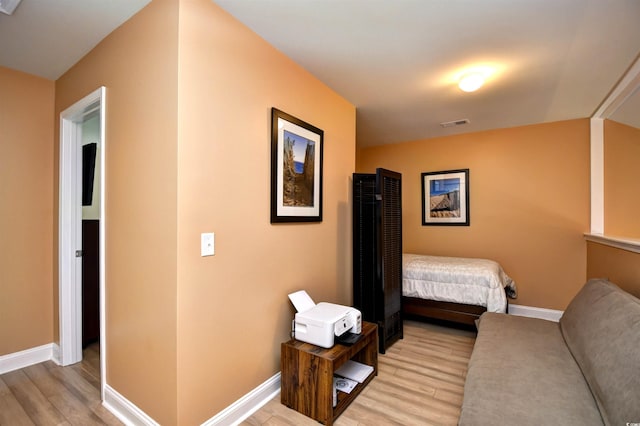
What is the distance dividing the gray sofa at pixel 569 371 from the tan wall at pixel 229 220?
4.19 feet

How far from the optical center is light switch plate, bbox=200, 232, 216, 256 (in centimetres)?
163

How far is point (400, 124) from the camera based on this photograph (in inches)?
151

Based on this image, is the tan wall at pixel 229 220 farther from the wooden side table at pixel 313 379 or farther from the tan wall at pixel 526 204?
the tan wall at pixel 526 204

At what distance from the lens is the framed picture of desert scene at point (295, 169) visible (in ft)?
6.91

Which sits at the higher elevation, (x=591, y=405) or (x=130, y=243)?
(x=130, y=243)

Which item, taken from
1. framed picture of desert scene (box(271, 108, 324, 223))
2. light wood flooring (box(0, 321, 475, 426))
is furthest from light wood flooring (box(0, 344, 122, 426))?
framed picture of desert scene (box(271, 108, 324, 223))

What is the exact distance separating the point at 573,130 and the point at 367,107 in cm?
260

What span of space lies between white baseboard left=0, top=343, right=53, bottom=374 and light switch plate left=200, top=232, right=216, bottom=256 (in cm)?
219

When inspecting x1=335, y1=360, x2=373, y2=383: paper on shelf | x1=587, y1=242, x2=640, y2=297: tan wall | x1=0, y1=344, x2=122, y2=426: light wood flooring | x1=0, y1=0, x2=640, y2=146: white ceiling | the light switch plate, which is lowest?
x1=0, y1=344, x2=122, y2=426: light wood flooring

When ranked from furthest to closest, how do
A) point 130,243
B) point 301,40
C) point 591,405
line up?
point 301,40, point 130,243, point 591,405

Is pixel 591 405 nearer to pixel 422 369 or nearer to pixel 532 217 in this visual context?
pixel 422 369

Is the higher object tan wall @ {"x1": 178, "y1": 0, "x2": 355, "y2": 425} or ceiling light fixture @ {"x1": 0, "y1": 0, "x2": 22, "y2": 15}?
ceiling light fixture @ {"x1": 0, "y1": 0, "x2": 22, "y2": 15}

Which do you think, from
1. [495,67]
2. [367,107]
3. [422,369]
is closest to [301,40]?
[367,107]

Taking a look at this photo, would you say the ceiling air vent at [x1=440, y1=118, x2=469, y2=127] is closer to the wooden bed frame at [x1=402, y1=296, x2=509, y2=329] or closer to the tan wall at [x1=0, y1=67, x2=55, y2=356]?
the wooden bed frame at [x1=402, y1=296, x2=509, y2=329]
